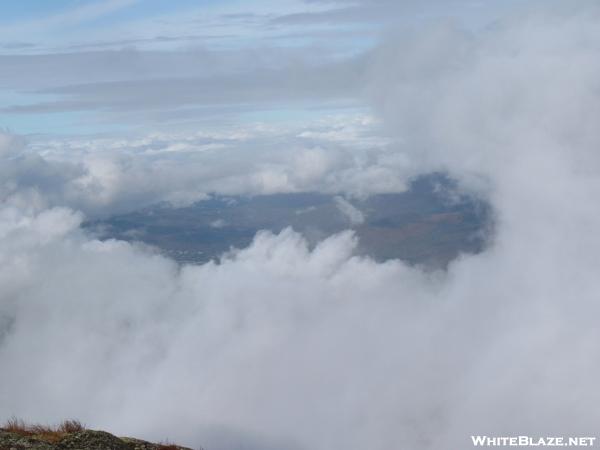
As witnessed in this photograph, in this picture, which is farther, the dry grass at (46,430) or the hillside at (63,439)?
the dry grass at (46,430)

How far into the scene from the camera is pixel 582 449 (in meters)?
124

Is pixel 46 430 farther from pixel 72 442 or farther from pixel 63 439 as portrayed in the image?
pixel 72 442

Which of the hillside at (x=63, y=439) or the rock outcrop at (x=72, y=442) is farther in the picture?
the hillside at (x=63, y=439)

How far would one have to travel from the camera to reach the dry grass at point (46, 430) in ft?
102

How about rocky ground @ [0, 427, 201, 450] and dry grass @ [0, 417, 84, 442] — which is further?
dry grass @ [0, 417, 84, 442]

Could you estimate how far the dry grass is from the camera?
3100 cm

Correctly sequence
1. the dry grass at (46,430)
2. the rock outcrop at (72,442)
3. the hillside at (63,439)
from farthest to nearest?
the dry grass at (46,430), the hillside at (63,439), the rock outcrop at (72,442)

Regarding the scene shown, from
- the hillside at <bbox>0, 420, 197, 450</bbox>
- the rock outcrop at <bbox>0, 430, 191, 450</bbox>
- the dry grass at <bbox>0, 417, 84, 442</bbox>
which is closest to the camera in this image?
the rock outcrop at <bbox>0, 430, 191, 450</bbox>

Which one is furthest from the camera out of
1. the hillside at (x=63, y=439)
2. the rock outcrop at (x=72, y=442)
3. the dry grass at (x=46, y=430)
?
the dry grass at (x=46, y=430)

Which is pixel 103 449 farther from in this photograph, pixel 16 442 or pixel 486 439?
pixel 486 439

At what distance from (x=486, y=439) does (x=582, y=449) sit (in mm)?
69025

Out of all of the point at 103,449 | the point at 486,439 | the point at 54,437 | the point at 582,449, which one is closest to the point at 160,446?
the point at 103,449

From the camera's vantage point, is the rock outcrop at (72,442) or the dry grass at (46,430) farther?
the dry grass at (46,430)

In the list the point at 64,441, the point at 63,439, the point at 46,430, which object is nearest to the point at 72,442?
the point at 64,441
